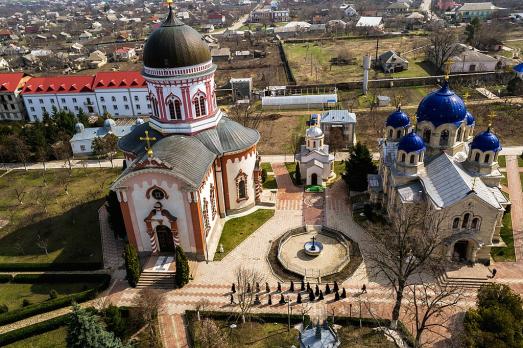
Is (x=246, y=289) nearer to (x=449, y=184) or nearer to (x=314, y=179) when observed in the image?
(x=449, y=184)

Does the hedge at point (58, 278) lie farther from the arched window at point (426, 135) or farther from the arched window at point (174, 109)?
the arched window at point (426, 135)

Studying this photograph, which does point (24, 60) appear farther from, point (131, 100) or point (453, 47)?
point (453, 47)

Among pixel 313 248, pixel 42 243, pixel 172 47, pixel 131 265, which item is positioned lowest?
pixel 313 248

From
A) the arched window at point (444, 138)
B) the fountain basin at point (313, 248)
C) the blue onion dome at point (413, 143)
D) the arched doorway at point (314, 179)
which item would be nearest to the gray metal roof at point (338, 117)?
the arched doorway at point (314, 179)

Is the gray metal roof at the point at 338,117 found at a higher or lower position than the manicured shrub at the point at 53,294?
higher

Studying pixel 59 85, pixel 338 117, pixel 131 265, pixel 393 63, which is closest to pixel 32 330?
pixel 131 265

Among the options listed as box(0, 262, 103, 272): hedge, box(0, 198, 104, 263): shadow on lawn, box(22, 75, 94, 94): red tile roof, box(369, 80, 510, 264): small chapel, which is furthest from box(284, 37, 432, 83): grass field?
box(0, 262, 103, 272): hedge

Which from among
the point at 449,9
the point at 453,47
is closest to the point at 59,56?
the point at 453,47
